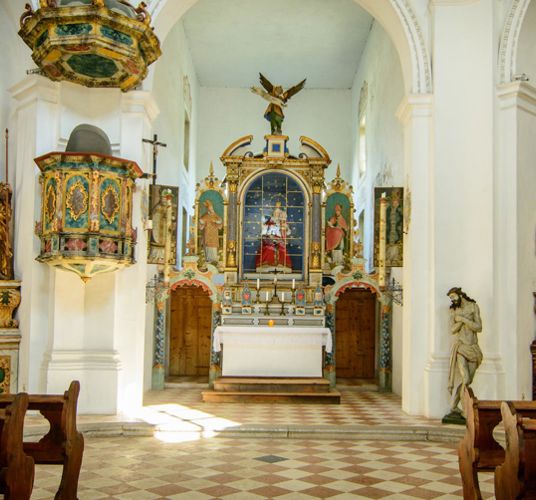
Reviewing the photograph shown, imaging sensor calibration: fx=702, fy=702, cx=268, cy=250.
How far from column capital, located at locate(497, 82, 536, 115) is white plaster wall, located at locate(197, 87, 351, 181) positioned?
36.7 ft

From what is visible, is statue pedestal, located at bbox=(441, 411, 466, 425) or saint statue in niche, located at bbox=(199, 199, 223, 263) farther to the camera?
saint statue in niche, located at bbox=(199, 199, 223, 263)

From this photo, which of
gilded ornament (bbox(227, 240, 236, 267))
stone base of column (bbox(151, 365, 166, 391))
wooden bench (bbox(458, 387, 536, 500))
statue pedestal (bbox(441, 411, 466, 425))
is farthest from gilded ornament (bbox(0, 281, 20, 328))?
wooden bench (bbox(458, 387, 536, 500))

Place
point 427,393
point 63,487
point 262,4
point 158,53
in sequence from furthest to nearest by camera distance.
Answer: point 262,4 < point 427,393 < point 158,53 < point 63,487

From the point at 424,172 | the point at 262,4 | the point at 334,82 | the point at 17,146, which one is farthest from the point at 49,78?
the point at 334,82

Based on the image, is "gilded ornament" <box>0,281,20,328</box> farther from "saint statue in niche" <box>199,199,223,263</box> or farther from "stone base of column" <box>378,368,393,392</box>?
"stone base of column" <box>378,368,393,392</box>

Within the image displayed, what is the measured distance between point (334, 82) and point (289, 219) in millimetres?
8378

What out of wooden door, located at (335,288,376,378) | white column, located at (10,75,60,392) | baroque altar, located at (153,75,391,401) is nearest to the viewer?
white column, located at (10,75,60,392)

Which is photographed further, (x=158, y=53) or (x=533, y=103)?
(x=533, y=103)

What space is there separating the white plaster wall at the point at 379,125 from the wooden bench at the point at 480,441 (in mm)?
7151

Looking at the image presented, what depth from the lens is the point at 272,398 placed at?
10547 millimetres

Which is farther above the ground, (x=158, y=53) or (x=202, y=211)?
(x=158, y=53)

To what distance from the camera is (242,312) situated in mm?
12055

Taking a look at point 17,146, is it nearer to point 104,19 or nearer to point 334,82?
point 104,19

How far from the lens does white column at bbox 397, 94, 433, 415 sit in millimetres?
9219
